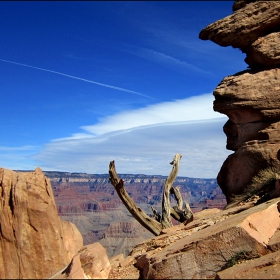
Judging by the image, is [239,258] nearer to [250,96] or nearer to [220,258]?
[220,258]

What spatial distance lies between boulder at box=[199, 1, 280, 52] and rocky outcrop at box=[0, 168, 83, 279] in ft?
42.8

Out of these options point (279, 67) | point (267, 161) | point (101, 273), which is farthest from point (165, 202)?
point (101, 273)

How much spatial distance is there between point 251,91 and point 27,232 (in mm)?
12480

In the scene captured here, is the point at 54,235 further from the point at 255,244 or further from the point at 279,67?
the point at 279,67

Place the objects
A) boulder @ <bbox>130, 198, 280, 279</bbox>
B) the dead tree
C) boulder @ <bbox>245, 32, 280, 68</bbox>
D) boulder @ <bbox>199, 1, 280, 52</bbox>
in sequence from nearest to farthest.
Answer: boulder @ <bbox>130, 198, 280, 279</bbox>
the dead tree
boulder @ <bbox>245, 32, 280, 68</bbox>
boulder @ <bbox>199, 1, 280, 52</bbox>

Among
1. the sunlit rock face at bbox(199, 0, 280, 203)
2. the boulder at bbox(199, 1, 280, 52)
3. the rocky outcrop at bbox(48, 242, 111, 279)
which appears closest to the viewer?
the rocky outcrop at bbox(48, 242, 111, 279)

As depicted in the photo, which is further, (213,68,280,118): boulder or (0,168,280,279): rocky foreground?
(213,68,280,118): boulder

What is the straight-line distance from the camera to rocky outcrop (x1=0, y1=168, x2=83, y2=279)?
8.50 meters

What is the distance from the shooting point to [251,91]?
1720cm

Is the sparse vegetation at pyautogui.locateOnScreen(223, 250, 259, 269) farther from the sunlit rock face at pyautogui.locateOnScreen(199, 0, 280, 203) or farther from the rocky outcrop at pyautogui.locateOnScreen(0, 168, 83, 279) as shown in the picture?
the sunlit rock face at pyautogui.locateOnScreen(199, 0, 280, 203)

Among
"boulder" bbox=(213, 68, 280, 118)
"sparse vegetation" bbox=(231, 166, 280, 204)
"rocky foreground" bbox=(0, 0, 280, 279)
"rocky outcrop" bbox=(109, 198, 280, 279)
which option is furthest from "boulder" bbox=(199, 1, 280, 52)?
"rocky outcrop" bbox=(109, 198, 280, 279)

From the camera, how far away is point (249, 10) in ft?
57.6

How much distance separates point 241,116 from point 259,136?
147 centimetres

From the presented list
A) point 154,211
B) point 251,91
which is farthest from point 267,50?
point 154,211
